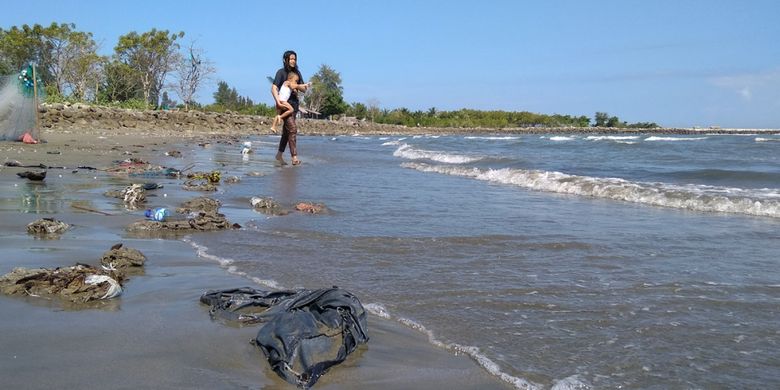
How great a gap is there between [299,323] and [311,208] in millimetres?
4168

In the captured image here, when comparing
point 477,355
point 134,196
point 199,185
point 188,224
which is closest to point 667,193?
point 199,185

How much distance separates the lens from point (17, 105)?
14.0 m

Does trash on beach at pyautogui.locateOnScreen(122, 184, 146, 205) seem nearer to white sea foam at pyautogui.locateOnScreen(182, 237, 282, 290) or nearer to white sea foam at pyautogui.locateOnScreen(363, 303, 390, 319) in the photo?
white sea foam at pyautogui.locateOnScreen(182, 237, 282, 290)

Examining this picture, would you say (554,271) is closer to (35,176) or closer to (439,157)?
(35,176)

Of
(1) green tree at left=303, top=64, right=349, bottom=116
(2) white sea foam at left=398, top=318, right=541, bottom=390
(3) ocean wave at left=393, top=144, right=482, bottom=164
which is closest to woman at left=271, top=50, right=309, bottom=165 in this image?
(3) ocean wave at left=393, top=144, right=482, bottom=164

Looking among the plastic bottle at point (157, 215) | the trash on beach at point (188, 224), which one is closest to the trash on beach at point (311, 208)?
the trash on beach at point (188, 224)

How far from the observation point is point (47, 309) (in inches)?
120

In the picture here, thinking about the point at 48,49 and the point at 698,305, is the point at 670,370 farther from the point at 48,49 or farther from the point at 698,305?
the point at 48,49

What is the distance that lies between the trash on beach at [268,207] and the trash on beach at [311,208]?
0.16 meters

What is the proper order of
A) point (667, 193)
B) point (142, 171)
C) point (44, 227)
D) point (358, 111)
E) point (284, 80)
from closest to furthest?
point (44, 227) → point (667, 193) → point (142, 171) → point (284, 80) → point (358, 111)

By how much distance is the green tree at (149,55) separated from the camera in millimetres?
46250

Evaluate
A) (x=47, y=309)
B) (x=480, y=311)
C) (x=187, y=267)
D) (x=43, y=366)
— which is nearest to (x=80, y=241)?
(x=187, y=267)

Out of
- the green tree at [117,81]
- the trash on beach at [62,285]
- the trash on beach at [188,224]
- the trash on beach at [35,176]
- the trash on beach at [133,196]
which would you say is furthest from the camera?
the green tree at [117,81]

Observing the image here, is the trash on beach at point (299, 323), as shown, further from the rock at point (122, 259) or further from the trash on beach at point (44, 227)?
the trash on beach at point (44, 227)
